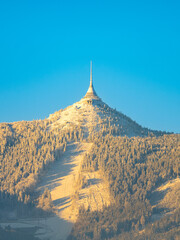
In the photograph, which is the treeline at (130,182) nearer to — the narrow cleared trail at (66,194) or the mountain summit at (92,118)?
the narrow cleared trail at (66,194)

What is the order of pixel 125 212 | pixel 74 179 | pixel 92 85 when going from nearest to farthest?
pixel 125 212 → pixel 74 179 → pixel 92 85

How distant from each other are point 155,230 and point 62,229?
14.0 m

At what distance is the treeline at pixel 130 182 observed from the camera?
6694 cm

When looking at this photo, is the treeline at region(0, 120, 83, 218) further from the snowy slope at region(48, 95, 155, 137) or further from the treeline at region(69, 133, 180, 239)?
the treeline at region(69, 133, 180, 239)

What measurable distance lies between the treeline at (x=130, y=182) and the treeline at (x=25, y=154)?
6856mm

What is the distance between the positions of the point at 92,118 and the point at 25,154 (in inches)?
995

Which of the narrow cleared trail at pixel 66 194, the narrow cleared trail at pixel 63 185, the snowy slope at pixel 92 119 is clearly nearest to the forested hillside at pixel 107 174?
the narrow cleared trail at pixel 66 194

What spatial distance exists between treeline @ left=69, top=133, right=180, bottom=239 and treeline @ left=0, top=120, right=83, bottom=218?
22.5 ft

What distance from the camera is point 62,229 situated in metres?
72.2

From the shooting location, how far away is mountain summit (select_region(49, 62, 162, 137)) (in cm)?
11188

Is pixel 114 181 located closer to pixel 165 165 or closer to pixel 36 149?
pixel 165 165

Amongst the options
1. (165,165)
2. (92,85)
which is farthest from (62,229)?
(92,85)

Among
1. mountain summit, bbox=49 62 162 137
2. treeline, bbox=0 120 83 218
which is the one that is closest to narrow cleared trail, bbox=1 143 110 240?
treeline, bbox=0 120 83 218

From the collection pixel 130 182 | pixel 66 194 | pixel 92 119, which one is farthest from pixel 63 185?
pixel 92 119
